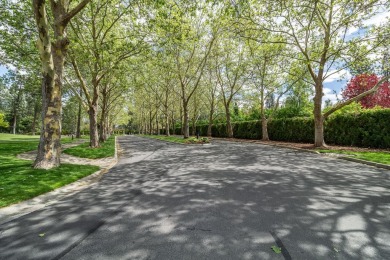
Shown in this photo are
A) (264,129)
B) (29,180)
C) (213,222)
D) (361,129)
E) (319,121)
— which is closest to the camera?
(213,222)

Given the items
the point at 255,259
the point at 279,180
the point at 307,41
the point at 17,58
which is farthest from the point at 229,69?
the point at 255,259

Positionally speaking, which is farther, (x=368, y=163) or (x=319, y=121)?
(x=319, y=121)

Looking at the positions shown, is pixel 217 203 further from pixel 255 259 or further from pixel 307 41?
pixel 307 41

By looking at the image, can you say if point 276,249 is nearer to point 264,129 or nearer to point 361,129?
point 361,129

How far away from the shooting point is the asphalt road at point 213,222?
2.80 m

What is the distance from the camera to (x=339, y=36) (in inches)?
594

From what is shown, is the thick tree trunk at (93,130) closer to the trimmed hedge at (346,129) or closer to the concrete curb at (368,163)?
the concrete curb at (368,163)

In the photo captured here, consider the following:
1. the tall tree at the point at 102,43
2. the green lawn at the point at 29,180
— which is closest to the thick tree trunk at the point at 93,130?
the tall tree at the point at 102,43

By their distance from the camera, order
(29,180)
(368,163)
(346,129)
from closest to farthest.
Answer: (29,180)
(368,163)
(346,129)

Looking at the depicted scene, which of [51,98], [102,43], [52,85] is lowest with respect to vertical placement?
[51,98]

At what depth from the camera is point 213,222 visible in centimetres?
362

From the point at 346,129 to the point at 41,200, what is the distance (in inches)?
723

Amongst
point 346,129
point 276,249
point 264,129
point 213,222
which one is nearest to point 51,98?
point 213,222

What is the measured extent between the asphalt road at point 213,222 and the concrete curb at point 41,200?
0.29 meters
